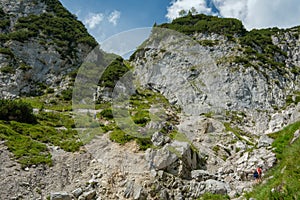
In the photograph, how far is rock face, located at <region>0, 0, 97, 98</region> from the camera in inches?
1813

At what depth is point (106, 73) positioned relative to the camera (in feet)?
170

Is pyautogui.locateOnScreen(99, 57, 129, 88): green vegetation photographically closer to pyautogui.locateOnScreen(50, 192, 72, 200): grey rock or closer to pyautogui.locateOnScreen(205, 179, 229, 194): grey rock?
pyautogui.locateOnScreen(50, 192, 72, 200): grey rock

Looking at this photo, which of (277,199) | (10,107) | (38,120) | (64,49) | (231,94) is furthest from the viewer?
(64,49)

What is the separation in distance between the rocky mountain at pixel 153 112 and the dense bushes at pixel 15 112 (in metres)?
0.32

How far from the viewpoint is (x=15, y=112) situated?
25922 mm

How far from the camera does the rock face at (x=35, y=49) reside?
46.1 meters

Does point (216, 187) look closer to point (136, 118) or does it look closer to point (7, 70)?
point (136, 118)

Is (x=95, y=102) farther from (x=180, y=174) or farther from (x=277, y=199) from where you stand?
(x=277, y=199)

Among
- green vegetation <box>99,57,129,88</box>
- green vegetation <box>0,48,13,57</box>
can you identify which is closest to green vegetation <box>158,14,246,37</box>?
green vegetation <box>99,57,129,88</box>

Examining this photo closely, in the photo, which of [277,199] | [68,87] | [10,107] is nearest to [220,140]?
[10,107]

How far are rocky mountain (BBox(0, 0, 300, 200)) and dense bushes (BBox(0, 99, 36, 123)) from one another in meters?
0.32

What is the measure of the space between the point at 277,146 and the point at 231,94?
3351cm

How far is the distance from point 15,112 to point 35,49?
2965cm

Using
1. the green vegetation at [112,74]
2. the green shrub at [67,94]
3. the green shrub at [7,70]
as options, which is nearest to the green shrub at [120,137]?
the green shrub at [67,94]
